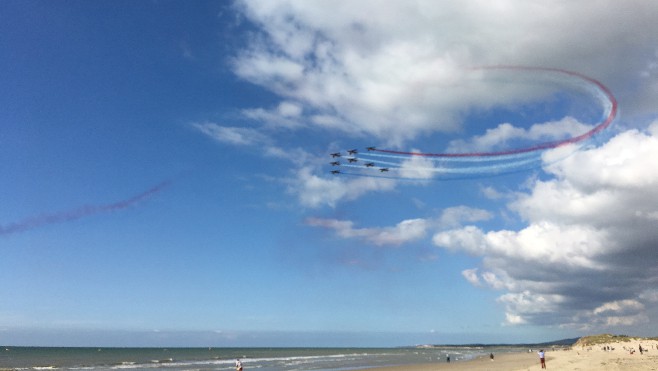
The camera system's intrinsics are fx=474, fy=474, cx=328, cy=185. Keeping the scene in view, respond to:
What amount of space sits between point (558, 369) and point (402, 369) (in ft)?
78.5

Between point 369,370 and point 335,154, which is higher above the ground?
point 335,154

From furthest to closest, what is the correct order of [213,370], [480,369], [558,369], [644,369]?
[213,370]
[480,369]
[558,369]
[644,369]

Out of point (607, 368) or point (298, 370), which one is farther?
point (298, 370)

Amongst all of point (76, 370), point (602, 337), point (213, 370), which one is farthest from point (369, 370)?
point (602, 337)

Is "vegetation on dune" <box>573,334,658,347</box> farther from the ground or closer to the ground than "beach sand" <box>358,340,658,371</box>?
closer to the ground

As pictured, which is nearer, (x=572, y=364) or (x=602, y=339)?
(x=572, y=364)

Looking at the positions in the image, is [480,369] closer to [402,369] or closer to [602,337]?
[402,369]

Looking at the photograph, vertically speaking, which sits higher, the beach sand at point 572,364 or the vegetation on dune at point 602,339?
the beach sand at point 572,364

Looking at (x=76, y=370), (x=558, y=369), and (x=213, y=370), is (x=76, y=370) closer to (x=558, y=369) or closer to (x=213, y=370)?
(x=213, y=370)

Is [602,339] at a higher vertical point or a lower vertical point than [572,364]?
lower

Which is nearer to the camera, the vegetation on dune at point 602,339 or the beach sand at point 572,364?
the beach sand at point 572,364

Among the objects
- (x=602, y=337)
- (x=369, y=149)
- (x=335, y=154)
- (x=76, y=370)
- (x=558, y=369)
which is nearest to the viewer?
(x=558, y=369)

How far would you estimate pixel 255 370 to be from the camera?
67.9 meters

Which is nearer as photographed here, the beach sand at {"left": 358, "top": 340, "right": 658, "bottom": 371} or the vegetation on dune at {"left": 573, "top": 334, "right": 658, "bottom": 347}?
the beach sand at {"left": 358, "top": 340, "right": 658, "bottom": 371}
